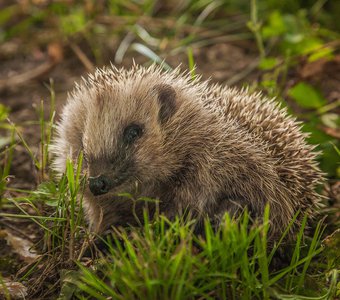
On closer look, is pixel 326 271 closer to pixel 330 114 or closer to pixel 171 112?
pixel 171 112

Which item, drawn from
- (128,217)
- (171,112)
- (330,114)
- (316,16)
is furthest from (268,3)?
(128,217)

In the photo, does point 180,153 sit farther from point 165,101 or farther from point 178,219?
point 178,219

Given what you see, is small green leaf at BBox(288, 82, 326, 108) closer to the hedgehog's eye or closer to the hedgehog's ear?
the hedgehog's ear

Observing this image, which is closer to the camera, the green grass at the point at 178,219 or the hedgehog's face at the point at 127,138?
the green grass at the point at 178,219

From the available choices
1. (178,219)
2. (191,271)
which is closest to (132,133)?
(178,219)

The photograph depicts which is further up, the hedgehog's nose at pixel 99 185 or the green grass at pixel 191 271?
the green grass at pixel 191 271

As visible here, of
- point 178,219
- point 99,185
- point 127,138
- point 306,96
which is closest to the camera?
point 178,219

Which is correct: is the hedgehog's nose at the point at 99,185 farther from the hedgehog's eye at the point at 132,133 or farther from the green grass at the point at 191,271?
the green grass at the point at 191,271

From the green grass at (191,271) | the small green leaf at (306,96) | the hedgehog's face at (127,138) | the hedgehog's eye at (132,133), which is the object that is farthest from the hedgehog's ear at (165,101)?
the small green leaf at (306,96)
